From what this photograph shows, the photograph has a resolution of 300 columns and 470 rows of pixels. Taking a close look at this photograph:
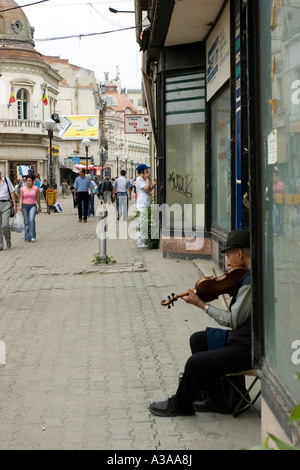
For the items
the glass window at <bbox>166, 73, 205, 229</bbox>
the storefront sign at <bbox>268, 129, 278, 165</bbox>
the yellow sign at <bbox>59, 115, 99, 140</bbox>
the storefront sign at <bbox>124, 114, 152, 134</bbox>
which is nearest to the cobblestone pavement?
the glass window at <bbox>166, 73, 205, 229</bbox>

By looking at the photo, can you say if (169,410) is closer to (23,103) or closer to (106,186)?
(106,186)

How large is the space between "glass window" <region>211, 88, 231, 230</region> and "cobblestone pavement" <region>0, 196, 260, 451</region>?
93 centimetres

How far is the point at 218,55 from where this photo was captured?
10516 mm

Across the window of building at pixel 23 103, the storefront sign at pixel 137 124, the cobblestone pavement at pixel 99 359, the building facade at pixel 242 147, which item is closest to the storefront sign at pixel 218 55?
the building facade at pixel 242 147

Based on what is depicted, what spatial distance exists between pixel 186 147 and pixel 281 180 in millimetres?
9670

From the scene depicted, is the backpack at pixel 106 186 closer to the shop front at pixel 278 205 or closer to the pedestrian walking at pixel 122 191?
the pedestrian walking at pixel 122 191

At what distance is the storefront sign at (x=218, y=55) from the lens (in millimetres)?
9609

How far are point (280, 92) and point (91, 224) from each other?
20.4m

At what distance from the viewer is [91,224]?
77.9 feet

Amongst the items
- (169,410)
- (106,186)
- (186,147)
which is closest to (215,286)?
(169,410)

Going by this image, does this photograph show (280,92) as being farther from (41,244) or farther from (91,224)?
(91,224)

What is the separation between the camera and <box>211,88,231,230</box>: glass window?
34.2 feet
